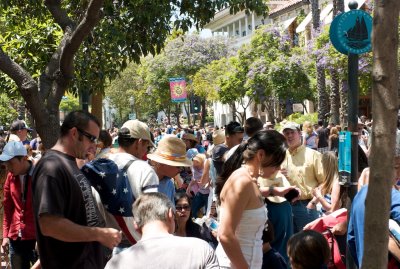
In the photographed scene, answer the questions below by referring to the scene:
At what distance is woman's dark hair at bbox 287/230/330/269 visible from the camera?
462 centimetres

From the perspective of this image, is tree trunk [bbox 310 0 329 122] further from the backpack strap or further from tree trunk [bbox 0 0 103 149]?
the backpack strap

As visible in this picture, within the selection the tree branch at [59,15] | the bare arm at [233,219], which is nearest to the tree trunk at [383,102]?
the bare arm at [233,219]

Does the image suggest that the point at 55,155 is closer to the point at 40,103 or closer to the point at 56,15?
the point at 40,103

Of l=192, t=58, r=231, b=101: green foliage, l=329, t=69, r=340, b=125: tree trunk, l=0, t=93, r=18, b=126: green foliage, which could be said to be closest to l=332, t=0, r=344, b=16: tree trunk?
l=329, t=69, r=340, b=125: tree trunk

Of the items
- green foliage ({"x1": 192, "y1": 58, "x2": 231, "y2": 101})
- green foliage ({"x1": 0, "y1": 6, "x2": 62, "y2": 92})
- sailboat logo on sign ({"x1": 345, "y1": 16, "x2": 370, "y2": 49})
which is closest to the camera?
sailboat logo on sign ({"x1": 345, "y1": 16, "x2": 370, "y2": 49})

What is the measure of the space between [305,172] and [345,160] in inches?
79.8

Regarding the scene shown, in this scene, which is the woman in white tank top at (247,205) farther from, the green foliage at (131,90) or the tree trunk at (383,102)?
the green foliage at (131,90)

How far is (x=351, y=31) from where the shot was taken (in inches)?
257

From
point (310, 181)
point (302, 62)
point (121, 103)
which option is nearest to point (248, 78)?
point (302, 62)

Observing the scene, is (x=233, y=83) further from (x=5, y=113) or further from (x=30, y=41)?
(x=30, y=41)

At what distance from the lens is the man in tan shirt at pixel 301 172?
797cm

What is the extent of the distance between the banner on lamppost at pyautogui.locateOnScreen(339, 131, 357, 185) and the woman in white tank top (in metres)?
→ 1.66

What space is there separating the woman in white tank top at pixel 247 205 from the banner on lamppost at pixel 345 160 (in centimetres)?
166

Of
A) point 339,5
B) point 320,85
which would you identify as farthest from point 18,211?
point 320,85
